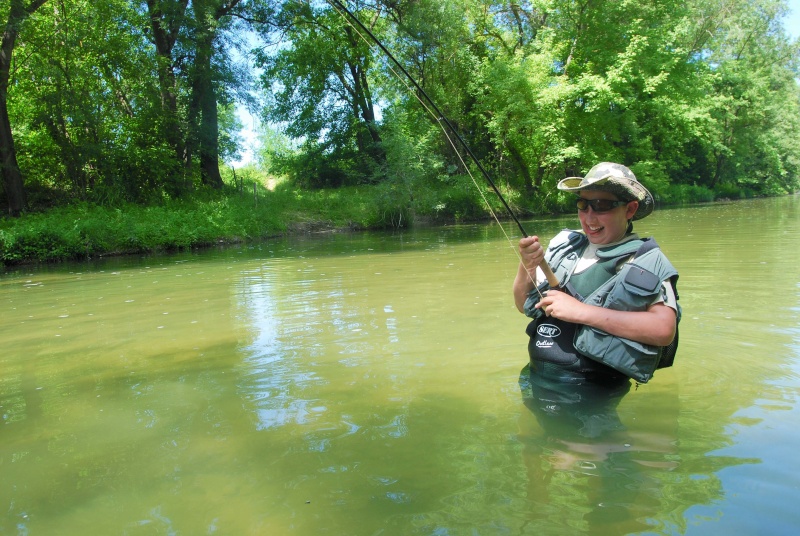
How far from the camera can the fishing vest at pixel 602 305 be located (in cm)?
276

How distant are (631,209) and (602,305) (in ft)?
1.76

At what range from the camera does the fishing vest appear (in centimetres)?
276

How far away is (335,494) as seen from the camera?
2.52 metres

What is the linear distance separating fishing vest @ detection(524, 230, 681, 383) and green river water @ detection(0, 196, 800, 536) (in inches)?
13.0

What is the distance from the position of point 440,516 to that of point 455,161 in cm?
2743

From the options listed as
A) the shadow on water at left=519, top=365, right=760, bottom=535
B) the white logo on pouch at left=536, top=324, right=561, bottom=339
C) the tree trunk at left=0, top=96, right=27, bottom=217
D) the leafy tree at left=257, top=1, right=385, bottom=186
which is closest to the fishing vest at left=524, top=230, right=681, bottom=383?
the white logo on pouch at left=536, top=324, right=561, bottom=339

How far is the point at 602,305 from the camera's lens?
9.53 ft

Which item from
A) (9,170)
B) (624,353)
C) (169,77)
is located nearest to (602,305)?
(624,353)

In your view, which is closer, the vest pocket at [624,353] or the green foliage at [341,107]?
the vest pocket at [624,353]

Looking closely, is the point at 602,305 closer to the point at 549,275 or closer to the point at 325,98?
the point at 549,275

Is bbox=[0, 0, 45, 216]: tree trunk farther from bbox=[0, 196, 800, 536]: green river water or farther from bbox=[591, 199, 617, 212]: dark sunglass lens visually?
bbox=[591, 199, 617, 212]: dark sunglass lens

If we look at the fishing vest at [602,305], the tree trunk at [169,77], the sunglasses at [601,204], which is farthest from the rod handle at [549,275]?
the tree trunk at [169,77]

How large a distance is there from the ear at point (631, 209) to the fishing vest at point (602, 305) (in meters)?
0.16

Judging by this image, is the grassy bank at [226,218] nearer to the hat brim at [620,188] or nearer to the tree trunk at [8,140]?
the tree trunk at [8,140]
